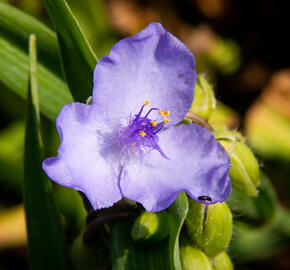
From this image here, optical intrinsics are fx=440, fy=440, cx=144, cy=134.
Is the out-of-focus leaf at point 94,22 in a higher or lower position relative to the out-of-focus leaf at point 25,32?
lower

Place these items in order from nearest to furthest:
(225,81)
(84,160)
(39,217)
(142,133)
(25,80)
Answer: (84,160) → (142,133) → (39,217) → (25,80) → (225,81)

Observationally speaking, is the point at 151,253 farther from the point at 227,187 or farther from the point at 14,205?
the point at 14,205

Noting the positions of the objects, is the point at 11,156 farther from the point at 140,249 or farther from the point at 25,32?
the point at 140,249

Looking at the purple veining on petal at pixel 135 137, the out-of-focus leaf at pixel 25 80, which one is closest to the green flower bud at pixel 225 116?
the out-of-focus leaf at pixel 25 80

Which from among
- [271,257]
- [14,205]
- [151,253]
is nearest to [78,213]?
[14,205]

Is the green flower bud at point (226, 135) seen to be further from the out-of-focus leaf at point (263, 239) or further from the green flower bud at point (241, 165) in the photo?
the out-of-focus leaf at point (263, 239)

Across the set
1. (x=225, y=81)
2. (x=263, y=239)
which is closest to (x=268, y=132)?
(x=225, y=81)
